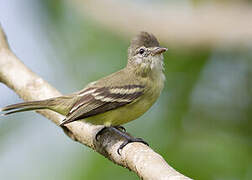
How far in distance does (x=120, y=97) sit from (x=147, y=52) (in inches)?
27.4

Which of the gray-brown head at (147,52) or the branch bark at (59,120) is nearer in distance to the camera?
the branch bark at (59,120)

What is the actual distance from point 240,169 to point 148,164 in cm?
227

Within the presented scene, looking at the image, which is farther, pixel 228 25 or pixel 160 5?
pixel 160 5

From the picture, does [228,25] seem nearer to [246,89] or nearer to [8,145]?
[246,89]

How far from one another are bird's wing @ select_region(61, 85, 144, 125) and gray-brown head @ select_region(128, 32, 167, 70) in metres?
0.37

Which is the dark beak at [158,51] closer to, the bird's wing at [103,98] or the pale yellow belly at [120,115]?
the bird's wing at [103,98]

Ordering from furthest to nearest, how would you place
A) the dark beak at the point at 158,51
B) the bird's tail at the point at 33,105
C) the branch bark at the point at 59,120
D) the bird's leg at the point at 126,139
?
the dark beak at the point at 158,51 → the bird's tail at the point at 33,105 → the bird's leg at the point at 126,139 → the branch bark at the point at 59,120

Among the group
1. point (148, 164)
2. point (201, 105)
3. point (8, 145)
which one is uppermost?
point (148, 164)

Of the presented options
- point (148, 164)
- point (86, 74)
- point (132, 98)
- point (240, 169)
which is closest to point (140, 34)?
point (132, 98)

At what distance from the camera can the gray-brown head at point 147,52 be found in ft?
18.6

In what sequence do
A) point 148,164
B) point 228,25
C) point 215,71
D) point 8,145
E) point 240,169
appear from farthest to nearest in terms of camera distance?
point 215,71, point 228,25, point 8,145, point 240,169, point 148,164

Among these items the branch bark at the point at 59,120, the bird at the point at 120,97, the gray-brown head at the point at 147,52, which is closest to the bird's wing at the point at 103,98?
the bird at the point at 120,97

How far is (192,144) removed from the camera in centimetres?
594

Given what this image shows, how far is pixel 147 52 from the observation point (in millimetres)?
5699
